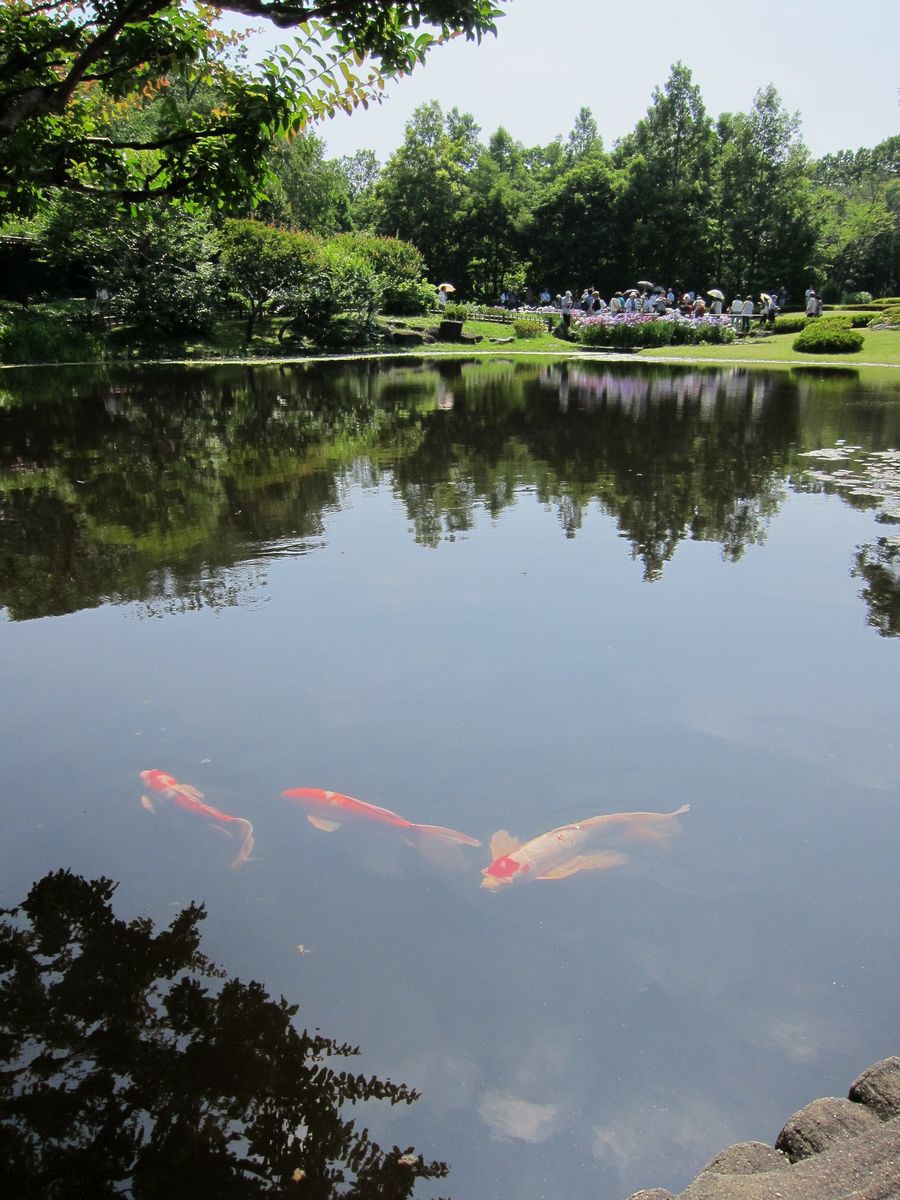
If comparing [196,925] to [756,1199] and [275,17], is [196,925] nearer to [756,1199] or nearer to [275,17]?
[756,1199]

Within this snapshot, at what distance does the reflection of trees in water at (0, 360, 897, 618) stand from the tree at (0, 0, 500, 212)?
302cm

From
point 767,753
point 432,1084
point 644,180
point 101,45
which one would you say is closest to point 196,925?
point 432,1084

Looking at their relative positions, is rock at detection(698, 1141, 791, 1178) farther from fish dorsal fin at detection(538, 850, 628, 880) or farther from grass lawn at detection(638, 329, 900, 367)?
grass lawn at detection(638, 329, 900, 367)

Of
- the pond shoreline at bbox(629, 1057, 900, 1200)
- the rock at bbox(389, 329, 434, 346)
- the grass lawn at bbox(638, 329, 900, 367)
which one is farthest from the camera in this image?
the rock at bbox(389, 329, 434, 346)

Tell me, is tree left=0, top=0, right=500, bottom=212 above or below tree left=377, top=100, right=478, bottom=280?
below

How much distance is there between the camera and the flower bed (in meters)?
32.8

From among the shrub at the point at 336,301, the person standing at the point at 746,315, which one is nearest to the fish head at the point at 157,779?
the shrub at the point at 336,301

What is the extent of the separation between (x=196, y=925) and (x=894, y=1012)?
8.12ft

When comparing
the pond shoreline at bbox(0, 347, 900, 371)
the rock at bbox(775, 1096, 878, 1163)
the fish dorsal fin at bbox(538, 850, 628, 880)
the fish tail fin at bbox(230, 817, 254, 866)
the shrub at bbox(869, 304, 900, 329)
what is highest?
the shrub at bbox(869, 304, 900, 329)

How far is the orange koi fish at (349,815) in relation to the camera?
3717 mm

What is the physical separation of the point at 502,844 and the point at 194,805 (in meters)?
1.44

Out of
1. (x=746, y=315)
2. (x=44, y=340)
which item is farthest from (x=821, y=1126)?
(x=746, y=315)

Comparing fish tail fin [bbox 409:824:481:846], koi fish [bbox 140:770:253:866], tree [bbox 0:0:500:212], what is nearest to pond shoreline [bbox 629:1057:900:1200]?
fish tail fin [bbox 409:824:481:846]

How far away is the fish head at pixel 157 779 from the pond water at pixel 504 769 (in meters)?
0.05
